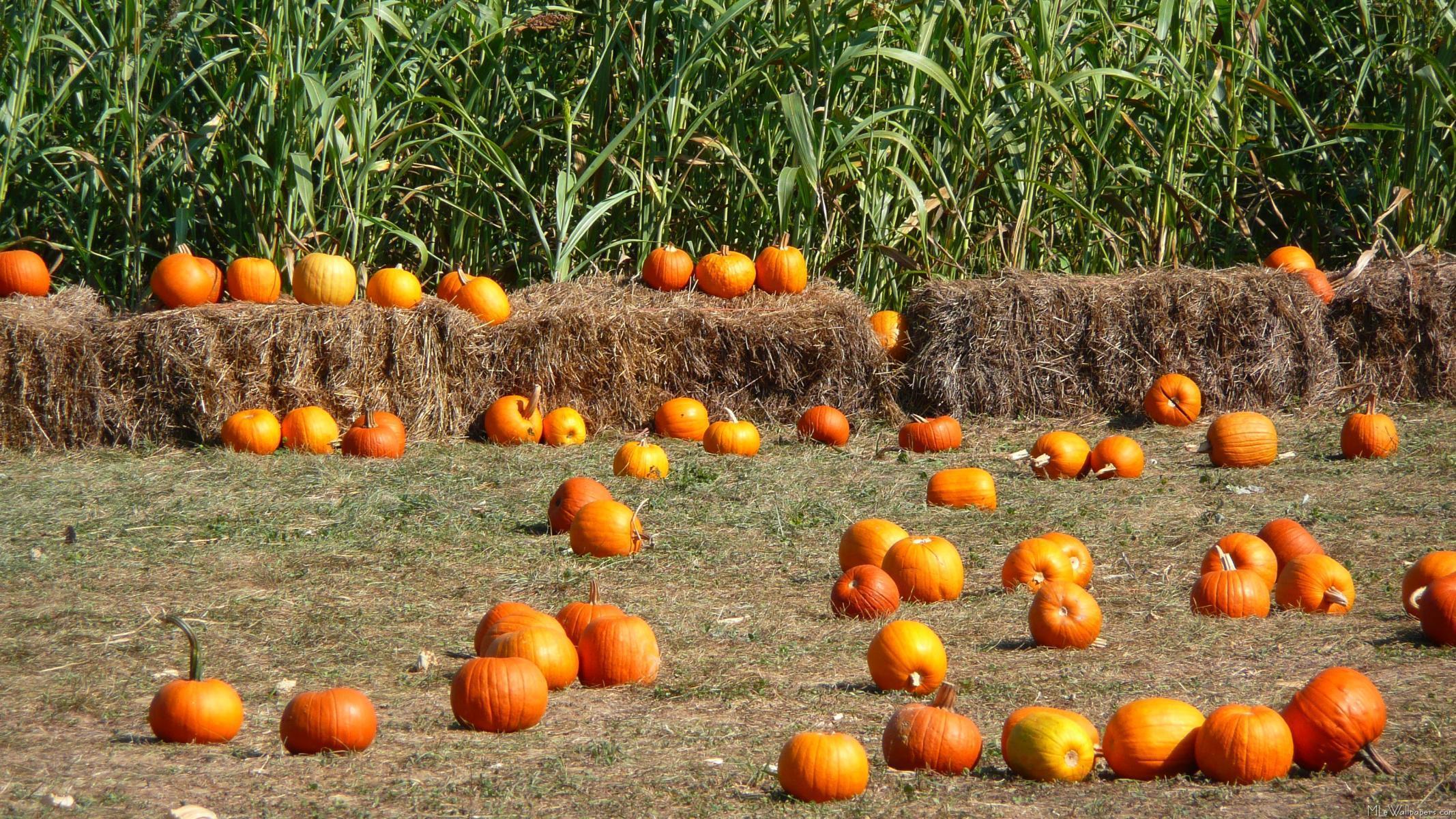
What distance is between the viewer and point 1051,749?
2.86 meters

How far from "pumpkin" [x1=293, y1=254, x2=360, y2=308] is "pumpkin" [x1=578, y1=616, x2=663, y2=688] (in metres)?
4.44

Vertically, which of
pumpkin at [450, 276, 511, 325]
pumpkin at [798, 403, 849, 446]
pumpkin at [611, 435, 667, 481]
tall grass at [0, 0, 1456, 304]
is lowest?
pumpkin at [611, 435, 667, 481]

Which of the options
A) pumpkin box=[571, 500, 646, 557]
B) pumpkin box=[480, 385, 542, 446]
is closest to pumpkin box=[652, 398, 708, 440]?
pumpkin box=[480, 385, 542, 446]

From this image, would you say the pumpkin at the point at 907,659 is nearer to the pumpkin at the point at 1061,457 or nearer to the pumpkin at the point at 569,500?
the pumpkin at the point at 569,500

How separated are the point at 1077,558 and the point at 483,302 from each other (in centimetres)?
431

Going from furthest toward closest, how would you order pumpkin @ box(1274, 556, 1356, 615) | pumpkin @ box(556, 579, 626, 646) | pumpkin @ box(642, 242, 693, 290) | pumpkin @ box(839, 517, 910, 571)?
pumpkin @ box(642, 242, 693, 290) < pumpkin @ box(839, 517, 910, 571) < pumpkin @ box(1274, 556, 1356, 615) < pumpkin @ box(556, 579, 626, 646)

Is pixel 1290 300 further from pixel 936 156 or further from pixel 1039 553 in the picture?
pixel 1039 553

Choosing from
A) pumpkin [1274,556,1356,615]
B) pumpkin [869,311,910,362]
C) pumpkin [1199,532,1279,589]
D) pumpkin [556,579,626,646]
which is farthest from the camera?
pumpkin [869,311,910,362]

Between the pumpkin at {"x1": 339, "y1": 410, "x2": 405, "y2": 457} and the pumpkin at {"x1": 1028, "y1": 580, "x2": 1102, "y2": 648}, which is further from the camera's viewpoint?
the pumpkin at {"x1": 339, "y1": 410, "x2": 405, "y2": 457}

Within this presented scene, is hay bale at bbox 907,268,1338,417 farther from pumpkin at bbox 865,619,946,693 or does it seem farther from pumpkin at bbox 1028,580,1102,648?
pumpkin at bbox 865,619,946,693

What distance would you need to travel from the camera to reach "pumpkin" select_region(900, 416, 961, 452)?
712cm

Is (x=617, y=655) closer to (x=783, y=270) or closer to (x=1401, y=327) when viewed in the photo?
(x=783, y=270)

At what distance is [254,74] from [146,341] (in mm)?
1712

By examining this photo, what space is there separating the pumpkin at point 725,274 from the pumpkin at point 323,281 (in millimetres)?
2137
